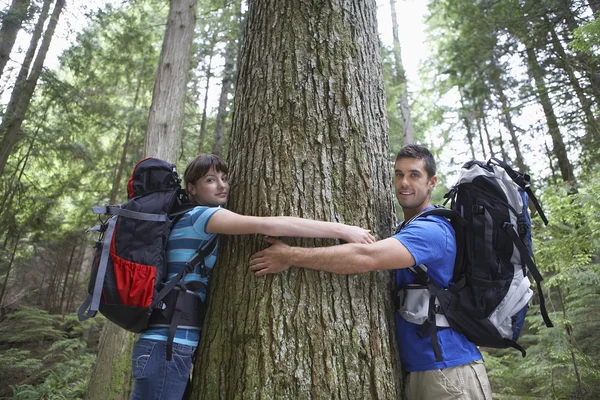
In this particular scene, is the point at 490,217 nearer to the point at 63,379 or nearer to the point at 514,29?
the point at 63,379

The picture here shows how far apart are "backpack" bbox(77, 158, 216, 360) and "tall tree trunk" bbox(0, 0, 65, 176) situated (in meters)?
9.49

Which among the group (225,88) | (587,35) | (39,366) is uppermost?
(225,88)

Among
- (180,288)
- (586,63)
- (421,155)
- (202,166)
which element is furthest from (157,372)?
(586,63)

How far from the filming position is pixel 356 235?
233 centimetres

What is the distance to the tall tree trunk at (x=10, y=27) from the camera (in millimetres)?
9430

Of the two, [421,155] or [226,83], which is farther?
[226,83]

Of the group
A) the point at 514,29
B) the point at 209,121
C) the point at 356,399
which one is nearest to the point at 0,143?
the point at 209,121

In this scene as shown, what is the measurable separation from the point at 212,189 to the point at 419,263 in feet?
4.94

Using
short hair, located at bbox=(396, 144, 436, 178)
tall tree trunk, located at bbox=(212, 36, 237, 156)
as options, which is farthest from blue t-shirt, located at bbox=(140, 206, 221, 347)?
tall tree trunk, located at bbox=(212, 36, 237, 156)

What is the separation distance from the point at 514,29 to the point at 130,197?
11.5m

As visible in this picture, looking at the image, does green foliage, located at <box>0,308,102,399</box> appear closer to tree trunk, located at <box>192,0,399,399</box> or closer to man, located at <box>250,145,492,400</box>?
tree trunk, located at <box>192,0,399,399</box>

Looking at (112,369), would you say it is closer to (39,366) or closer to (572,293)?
(39,366)

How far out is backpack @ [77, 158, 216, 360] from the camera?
2.18 meters

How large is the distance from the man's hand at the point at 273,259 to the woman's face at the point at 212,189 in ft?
2.06
